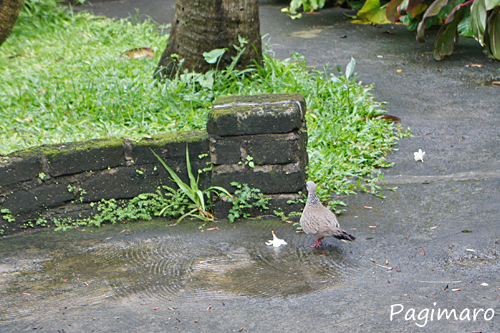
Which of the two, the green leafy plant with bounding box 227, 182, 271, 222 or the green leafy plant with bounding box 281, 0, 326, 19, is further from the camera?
the green leafy plant with bounding box 281, 0, 326, 19

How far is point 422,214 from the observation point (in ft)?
11.7

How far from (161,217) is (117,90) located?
82.5 inches

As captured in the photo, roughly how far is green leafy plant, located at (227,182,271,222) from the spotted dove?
463mm

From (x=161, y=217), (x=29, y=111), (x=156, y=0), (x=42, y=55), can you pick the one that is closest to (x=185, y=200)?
(x=161, y=217)

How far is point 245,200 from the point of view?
3.67 meters

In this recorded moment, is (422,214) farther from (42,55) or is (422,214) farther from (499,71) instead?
(42,55)

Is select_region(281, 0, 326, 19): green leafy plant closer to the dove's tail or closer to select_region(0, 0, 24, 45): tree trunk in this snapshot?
select_region(0, 0, 24, 45): tree trunk

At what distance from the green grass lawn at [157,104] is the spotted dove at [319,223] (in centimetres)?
73

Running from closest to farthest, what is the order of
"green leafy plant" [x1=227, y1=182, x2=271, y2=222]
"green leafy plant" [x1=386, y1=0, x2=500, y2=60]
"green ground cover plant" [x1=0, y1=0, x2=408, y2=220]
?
"green leafy plant" [x1=227, y1=182, x2=271, y2=222] < "green ground cover plant" [x1=0, y1=0, x2=408, y2=220] < "green leafy plant" [x1=386, y1=0, x2=500, y2=60]

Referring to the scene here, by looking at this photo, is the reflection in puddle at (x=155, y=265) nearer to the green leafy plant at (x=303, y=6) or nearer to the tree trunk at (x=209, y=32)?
the tree trunk at (x=209, y=32)

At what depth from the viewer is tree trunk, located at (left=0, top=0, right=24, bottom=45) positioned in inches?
126

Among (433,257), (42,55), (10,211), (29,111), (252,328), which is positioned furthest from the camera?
(42,55)

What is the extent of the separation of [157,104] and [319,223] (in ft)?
8.60

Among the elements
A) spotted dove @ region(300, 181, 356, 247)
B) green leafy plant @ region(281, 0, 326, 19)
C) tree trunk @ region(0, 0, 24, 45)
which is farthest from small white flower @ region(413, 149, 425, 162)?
green leafy plant @ region(281, 0, 326, 19)
